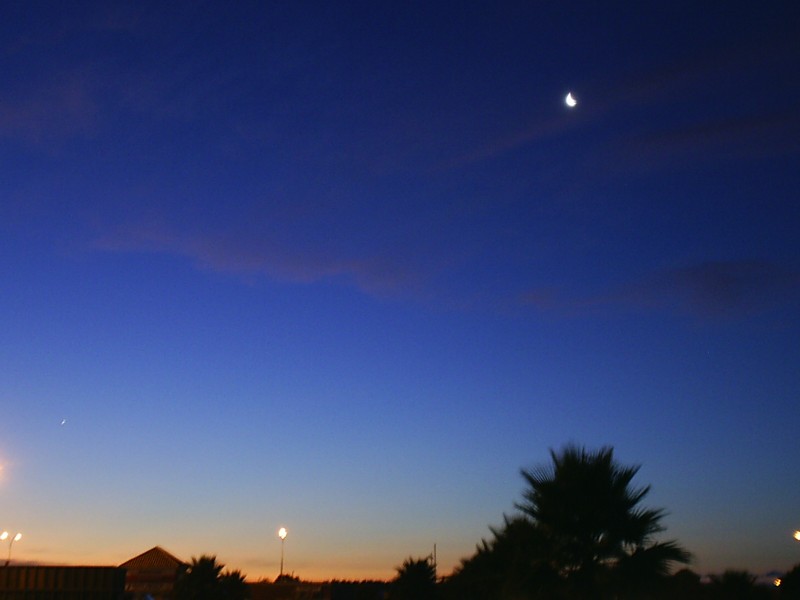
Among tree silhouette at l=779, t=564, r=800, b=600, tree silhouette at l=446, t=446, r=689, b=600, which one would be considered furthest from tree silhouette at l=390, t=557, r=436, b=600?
tree silhouette at l=446, t=446, r=689, b=600

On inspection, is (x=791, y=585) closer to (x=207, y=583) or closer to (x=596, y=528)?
(x=596, y=528)

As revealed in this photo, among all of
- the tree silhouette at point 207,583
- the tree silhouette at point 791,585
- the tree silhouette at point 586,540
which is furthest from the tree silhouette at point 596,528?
the tree silhouette at point 207,583

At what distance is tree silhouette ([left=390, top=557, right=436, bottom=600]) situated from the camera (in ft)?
127

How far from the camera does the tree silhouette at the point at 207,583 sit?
44219mm

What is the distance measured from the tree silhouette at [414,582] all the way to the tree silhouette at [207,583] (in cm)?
1014

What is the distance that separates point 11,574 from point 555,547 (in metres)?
24.5

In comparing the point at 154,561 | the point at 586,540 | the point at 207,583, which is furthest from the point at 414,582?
the point at 154,561

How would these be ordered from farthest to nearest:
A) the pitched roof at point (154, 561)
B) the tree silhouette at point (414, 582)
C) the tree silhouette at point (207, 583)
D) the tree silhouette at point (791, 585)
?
1. the pitched roof at point (154, 561)
2. the tree silhouette at point (207, 583)
3. the tree silhouette at point (414, 582)
4. the tree silhouette at point (791, 585)

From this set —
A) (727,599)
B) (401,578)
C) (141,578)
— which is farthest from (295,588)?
(727,599)

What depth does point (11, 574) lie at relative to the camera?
111 feet

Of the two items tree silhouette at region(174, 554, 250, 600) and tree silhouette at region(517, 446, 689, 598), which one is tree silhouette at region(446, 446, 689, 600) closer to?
tree silhouette at region(517, 446, 689, 598)

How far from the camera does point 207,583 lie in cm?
4441

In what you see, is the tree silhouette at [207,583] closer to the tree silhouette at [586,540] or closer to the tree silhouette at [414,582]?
the tree silhouette at [414,582]

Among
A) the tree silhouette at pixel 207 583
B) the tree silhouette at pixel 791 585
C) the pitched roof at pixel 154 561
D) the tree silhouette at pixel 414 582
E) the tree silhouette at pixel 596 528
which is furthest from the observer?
the pitched roof at pixel 154 561
